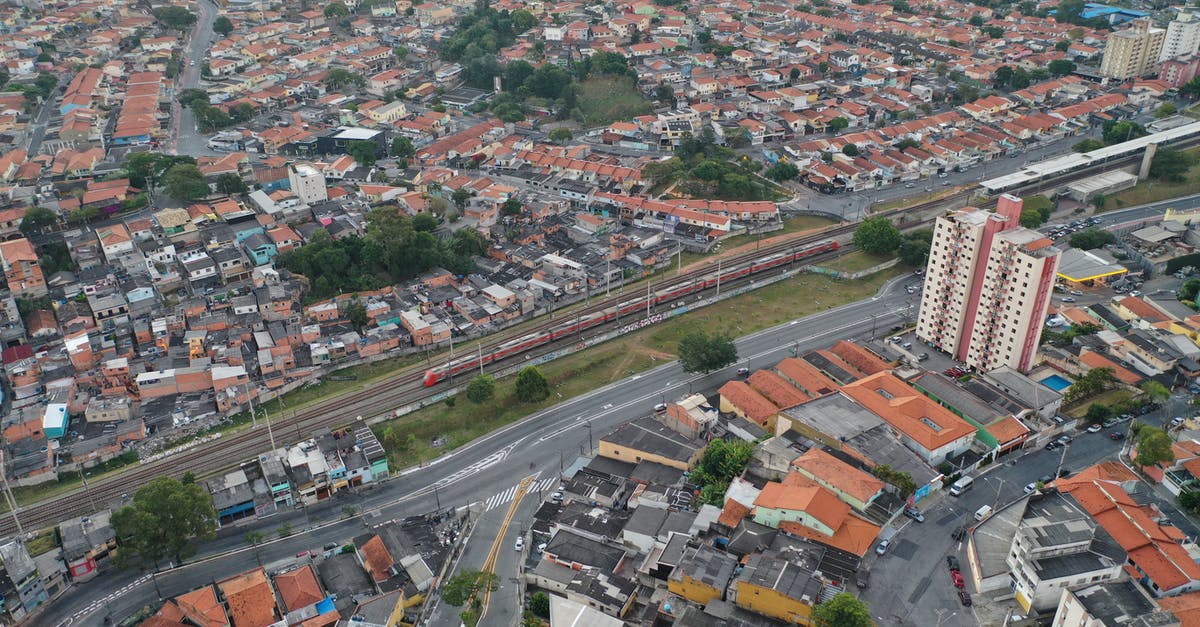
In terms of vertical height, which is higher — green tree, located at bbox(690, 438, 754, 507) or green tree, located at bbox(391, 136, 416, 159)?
green tree, located at bbox(391, 136, 416, 159)

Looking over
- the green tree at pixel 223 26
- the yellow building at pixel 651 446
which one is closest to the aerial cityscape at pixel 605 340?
the yellow building at pixel 651 446

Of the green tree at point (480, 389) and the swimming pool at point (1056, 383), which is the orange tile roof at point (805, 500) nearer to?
the swimming pool at point (1056, 383)

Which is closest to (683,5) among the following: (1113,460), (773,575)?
(1113,460)

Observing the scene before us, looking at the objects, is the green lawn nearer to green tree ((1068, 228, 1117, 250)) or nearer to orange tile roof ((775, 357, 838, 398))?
green tree ((1068, 228, 1117, 250))

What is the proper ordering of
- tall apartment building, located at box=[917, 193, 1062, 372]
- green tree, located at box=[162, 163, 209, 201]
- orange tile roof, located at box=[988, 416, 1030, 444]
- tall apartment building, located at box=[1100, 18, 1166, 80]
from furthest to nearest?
tall apartment building, located at box=[1100, 18, 1166, 80]
green tree, located at box=[162, 163, 209, 201]
tall apartment building, located at box=[917, 193, 1062, 372]
orange tile roof, located at box=[988, 416, 1030, 444]

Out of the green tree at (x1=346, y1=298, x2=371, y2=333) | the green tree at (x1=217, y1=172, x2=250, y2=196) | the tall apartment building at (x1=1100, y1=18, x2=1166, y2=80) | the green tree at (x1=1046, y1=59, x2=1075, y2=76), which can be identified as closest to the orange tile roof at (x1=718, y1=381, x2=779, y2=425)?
the green tree at (x1=346, y1=298, x2=371, y2=333)

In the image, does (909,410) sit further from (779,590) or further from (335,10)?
(335,10)
